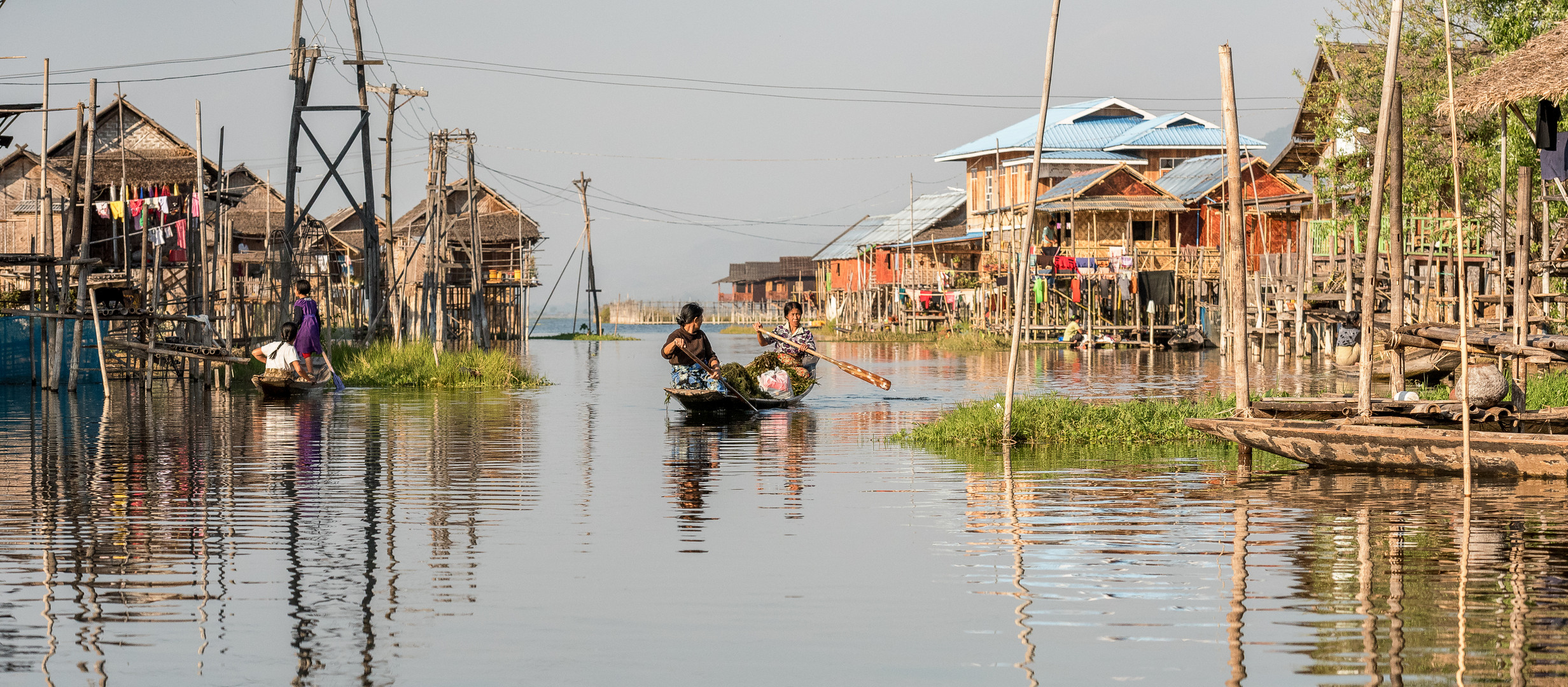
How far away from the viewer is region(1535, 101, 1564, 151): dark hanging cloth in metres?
16.9

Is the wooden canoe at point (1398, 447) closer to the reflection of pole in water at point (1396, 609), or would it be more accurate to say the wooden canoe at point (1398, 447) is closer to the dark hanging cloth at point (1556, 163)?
the reflection of pole in water at point (1396, 609)

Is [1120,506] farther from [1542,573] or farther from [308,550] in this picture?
[308,550]

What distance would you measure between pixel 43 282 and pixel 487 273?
33992 millimetres

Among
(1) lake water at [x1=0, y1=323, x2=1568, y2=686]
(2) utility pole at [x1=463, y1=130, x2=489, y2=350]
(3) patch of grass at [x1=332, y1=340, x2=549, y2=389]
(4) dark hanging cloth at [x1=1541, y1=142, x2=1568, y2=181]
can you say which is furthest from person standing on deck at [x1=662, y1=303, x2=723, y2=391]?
(2) utility pole at [x1=463, y1=130, x2=489, y2=350]

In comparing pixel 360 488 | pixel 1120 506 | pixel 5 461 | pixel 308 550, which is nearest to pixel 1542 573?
pixel 1120 506

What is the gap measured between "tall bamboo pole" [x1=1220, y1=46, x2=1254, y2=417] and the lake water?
0.72 metres

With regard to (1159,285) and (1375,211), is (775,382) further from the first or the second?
(1159,285)

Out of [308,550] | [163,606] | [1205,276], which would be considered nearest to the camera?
[163,606]

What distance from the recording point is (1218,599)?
7305mm

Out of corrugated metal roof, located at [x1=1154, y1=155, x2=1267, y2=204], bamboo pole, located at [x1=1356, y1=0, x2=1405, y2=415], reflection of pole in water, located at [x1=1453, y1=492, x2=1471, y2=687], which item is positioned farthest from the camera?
corrugated metal roof, located at [x1=1154, y1=155, x2=1267, y2=204]

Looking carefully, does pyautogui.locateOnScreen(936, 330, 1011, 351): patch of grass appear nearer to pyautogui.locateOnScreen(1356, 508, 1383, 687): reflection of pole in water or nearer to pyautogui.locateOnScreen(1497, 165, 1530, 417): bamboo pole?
pyautogui.locateOnScreen(1497, 165, 1530, 417): bamboo pole

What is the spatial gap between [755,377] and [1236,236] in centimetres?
781

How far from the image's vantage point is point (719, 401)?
1859 cm

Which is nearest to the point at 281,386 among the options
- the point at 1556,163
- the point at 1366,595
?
the point at 1556,163
